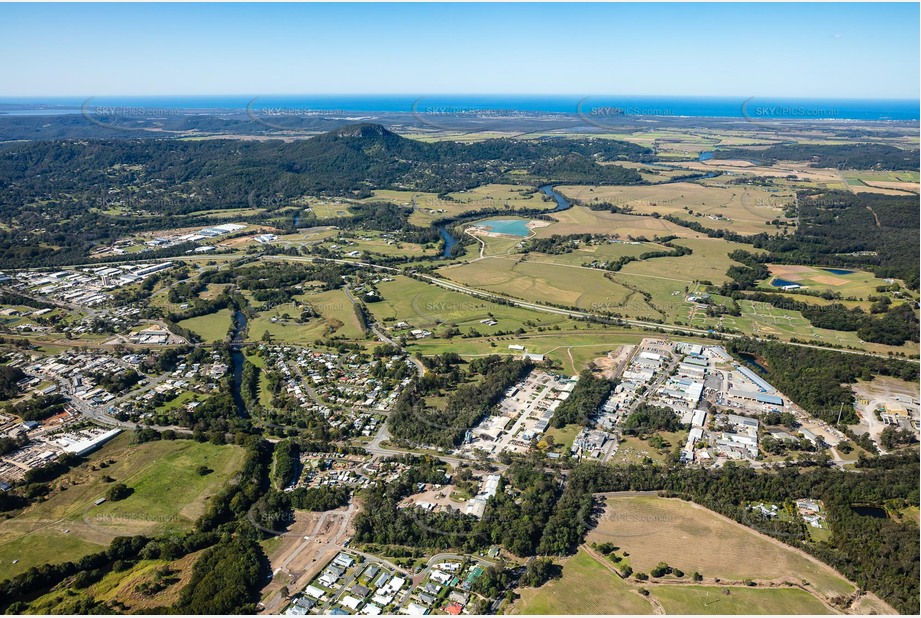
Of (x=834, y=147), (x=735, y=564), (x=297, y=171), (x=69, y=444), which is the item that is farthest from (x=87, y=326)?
(x=834, y=147)

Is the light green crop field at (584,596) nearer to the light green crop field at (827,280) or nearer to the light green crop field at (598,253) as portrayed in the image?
the light green crop field at (827,280)

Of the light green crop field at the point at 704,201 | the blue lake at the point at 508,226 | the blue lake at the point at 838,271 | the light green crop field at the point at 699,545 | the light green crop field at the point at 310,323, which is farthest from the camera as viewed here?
the light green crop field at the point at 704,201

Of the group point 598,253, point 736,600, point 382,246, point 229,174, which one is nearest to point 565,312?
point 598,253

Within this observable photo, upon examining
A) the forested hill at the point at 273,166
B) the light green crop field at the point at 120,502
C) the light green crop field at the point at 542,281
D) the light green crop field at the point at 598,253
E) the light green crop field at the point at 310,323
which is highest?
the forested hill at the point at 273,166

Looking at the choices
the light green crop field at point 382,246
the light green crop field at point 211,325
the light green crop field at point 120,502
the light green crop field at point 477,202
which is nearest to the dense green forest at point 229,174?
the light green crop field at point 382,246

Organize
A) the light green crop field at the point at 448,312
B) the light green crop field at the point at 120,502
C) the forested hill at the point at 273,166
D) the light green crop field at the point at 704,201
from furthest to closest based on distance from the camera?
→ 1. the forested hill at the point at 273,166
2. the light green crop field at the point at 704,201
3. the light green crop field at the point at 448,312
4. the light green crop field at the point at 120,502

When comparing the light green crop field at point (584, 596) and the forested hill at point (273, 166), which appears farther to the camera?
the forested hill at point (273, 166)

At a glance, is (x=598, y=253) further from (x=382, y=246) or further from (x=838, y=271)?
(x=382, y=246)
